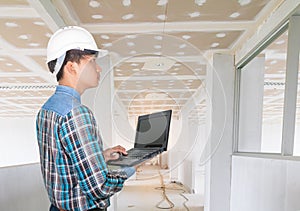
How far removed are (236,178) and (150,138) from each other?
179 centimetres

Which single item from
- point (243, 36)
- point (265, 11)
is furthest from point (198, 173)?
point (265, 11)

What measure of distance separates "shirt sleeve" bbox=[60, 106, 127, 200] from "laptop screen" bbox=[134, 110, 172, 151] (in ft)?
0.84

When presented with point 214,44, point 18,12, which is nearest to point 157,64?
point 18,12

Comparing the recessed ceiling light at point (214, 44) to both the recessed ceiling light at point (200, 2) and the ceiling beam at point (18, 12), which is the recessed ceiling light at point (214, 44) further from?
the ceiling beam at point (18, 12)

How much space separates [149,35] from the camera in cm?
150

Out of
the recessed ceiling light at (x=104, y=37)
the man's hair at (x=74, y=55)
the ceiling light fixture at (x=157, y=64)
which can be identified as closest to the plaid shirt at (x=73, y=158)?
the man's hair at (x=74, y=55)

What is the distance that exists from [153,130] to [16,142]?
714 cm

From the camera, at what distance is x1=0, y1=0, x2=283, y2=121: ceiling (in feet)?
3.84

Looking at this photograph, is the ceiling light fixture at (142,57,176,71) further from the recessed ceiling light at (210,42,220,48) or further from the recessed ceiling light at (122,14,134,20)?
the recessed ceiling light at (210,42,220,48)

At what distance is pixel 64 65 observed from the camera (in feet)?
2.72

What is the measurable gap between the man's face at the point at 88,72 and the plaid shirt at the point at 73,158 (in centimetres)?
6

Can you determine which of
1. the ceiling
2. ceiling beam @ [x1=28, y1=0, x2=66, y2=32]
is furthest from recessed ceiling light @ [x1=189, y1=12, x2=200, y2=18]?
ceiling beam @ [x1=28, y1=0, x2=66, y2=32]

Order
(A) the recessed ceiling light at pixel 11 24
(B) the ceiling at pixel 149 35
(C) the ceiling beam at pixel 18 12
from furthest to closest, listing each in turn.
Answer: (A) the recessed ceiling light at pixel 11 24
(C) the ceiling beam at pixel 18 12
(B) the ceiling at pixel 149 35

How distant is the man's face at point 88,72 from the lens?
0.83 m
